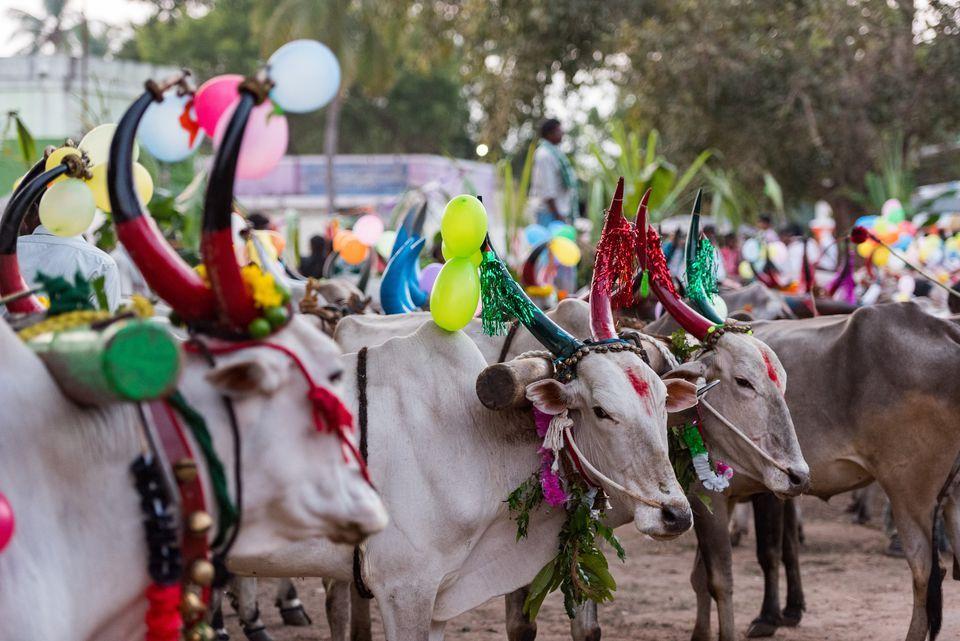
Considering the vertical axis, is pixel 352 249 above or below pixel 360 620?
above

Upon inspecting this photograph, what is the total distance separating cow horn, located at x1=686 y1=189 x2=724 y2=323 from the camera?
5453 mm

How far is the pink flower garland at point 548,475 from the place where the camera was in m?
4.20

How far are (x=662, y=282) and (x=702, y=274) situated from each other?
21.7 inches

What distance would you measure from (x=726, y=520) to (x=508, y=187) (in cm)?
519

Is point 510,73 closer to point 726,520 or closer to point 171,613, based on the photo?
point 726,520

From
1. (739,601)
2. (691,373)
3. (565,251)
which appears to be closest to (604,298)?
(691,373)

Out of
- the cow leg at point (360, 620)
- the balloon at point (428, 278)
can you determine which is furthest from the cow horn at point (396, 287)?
the cow leg at point (360, 620)

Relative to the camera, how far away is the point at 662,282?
199 inches

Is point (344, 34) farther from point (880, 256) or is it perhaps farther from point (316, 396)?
point (316, 396)

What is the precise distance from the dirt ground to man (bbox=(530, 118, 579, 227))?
112 inches

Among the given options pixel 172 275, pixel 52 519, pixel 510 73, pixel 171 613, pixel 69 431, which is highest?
pixel 510 73

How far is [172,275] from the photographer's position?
8.18 ft

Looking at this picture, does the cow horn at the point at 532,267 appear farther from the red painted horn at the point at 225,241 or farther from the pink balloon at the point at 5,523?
the pink balloon at the point at 5,523

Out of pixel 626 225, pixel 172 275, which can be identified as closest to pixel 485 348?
pixel 626 225
